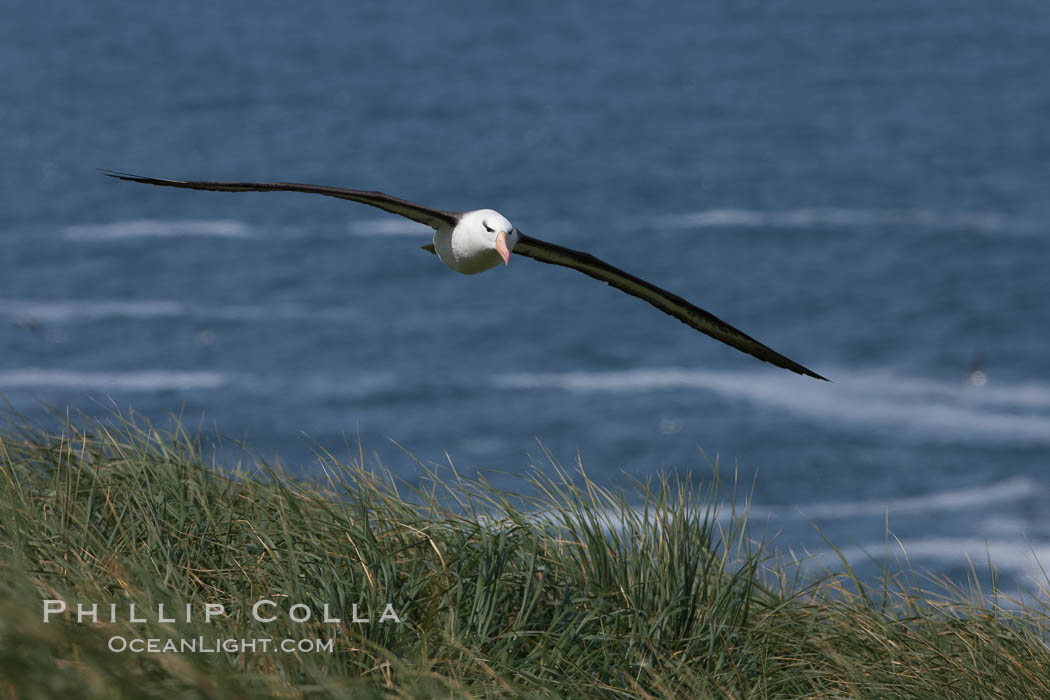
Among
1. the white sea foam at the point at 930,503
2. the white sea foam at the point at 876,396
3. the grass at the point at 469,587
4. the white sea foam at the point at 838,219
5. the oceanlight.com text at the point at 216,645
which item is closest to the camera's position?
the oceanlight.com text at the point at 216,645

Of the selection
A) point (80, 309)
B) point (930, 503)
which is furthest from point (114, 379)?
point (930, 503)

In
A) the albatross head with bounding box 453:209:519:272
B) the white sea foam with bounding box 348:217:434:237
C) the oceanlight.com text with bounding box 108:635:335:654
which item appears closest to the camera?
the oceanlight.com text with bounding box 108:635:335:654

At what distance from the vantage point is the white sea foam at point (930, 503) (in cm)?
3384

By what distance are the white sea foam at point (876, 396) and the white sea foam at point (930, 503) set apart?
3068 mm

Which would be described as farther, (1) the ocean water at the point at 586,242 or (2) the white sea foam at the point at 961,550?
(1) the ocean water at the point at 586,242

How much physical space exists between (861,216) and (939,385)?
1600cm

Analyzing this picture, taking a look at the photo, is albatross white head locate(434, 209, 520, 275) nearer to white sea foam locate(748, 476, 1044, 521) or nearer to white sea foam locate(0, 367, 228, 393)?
white sea foam locate(748, 476, 1044, 521)

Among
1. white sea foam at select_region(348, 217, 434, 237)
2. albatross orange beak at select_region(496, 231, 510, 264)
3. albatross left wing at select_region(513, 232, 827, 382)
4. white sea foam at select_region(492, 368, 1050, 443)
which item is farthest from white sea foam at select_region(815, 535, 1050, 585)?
white sea foam at select_region(348, 217, 434, 237)

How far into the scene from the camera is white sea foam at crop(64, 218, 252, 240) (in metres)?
60.1

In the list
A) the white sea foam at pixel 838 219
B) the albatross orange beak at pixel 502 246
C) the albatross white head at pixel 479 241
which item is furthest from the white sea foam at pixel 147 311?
the albatross orange beak at pixel 502 246

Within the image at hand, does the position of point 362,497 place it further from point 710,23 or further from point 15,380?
point 710,23

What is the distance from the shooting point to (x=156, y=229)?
60938 mm

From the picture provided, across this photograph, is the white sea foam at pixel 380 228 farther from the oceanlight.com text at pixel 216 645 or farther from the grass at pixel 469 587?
the oceanlight.com text at pixel 216 645

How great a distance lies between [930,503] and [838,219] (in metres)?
25.2
